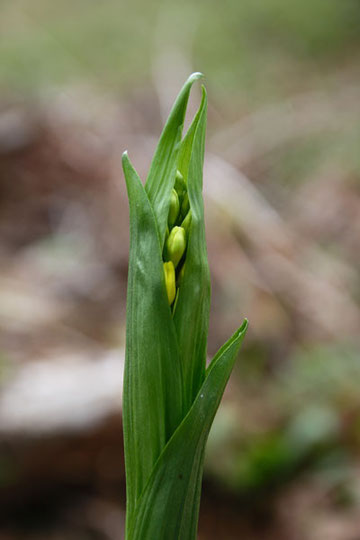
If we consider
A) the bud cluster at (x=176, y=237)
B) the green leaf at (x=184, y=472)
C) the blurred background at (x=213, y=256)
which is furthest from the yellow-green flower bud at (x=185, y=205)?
the blurred background at (x=213, y=256)

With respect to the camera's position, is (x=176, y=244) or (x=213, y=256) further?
(x=213, y=256)

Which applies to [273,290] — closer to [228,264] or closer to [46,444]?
[228,264]

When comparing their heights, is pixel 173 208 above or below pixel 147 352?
above

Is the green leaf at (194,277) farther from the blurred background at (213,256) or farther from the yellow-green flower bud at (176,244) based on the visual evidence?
the blurred background at (213,256)

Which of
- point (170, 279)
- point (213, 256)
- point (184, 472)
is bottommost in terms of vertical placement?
point (184, 472)

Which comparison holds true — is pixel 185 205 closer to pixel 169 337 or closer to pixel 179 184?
pixel 179 184

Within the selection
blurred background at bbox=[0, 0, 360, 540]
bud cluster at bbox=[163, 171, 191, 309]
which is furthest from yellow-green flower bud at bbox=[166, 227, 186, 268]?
blurred background at bbox=[0, 0, 360, 540]

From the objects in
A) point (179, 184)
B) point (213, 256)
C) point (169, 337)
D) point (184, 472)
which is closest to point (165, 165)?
point (179, 184)
